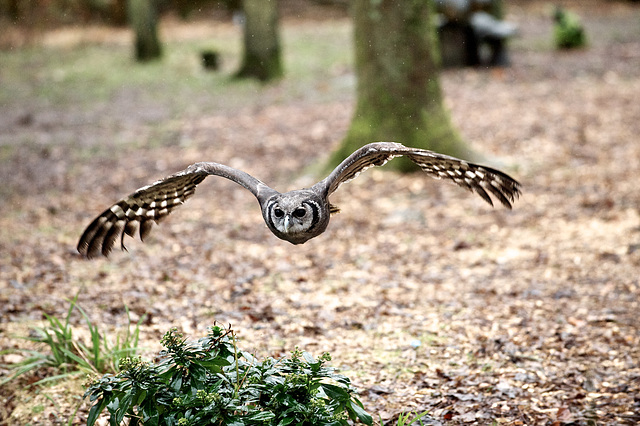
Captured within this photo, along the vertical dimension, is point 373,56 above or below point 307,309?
above

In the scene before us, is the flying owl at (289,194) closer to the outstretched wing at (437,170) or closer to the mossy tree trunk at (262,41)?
the outstretched wing at (437,170)

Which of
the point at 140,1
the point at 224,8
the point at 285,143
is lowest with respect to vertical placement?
the point at 285,143

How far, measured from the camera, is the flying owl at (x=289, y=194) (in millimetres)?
3396

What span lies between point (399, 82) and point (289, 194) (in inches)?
195

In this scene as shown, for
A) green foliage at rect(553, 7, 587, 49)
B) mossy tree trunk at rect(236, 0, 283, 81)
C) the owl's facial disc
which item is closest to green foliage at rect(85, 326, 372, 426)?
the owl's facial disc

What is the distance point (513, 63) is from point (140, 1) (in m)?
9.51

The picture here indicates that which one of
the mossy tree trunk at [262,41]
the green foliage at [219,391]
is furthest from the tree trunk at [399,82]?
the mossy tree trunk at [262,41]

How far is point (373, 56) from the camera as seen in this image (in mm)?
8016

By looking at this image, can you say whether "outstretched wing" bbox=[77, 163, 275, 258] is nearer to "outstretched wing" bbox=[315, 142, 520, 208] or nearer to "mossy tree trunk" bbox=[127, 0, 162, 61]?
"outstretched wing" bbox=[315, 142, 520, 208]

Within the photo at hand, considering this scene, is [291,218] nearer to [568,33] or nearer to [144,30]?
[568,33]

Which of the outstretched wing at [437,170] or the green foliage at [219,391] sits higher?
the outstretched wing at [437,170]

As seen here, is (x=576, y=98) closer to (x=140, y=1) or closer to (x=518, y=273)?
(x=518, y=273)

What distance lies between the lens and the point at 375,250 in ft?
22.3

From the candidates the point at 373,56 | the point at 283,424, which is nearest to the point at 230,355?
the point at 283,424
